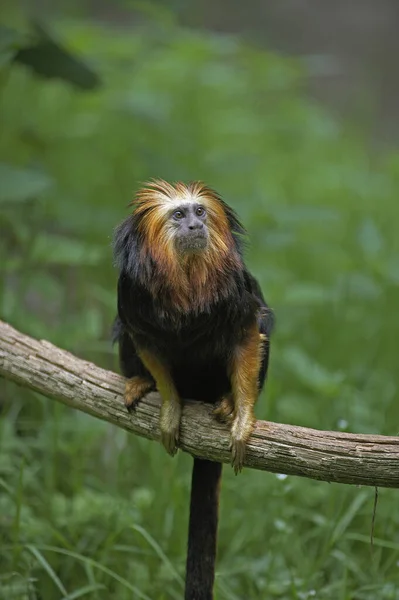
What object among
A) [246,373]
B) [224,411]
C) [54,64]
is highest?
[54,64]

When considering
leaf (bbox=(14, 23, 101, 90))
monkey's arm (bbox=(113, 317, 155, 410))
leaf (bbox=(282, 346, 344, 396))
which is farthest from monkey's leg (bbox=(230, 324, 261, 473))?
leaf (bbox=(14, 23, 101, 90))

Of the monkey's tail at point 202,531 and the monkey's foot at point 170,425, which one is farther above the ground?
the monkey's foot at point 170,425

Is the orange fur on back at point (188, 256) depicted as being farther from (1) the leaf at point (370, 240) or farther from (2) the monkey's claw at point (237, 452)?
(1) the leaf at point (370, 240)

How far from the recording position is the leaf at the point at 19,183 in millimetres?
3088

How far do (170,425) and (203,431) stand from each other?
92mm

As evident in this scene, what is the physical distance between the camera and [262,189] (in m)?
6.12

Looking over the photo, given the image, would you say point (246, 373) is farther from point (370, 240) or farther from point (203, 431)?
point (370, 240)

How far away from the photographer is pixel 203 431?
2299 mm

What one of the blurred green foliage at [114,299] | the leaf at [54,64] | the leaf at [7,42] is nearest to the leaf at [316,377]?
the blurred green foliage at [114,299]

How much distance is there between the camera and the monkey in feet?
7.34

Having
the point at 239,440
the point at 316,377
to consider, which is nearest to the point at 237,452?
the point at 239,440

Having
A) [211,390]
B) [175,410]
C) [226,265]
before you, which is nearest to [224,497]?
[211,390]

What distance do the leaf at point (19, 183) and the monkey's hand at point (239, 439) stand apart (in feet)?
4.47

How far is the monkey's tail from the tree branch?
0.22m
